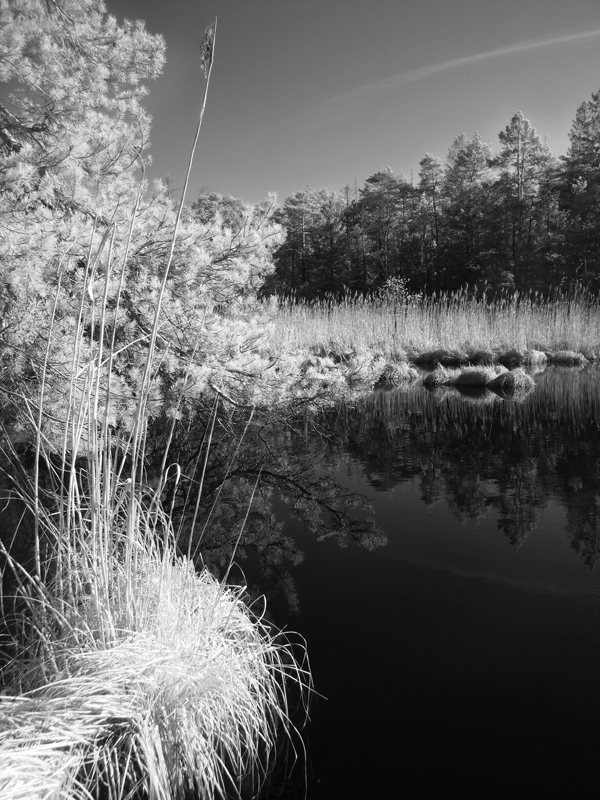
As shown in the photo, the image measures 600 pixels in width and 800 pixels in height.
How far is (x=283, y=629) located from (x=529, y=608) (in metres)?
0.87

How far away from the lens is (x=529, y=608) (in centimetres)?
200

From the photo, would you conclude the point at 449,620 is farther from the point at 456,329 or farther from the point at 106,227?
the point at 456,329

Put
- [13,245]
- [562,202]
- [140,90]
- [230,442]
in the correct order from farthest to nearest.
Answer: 1. [562,202]
2. [230,442]
3. [140,90]
4. [13,245]

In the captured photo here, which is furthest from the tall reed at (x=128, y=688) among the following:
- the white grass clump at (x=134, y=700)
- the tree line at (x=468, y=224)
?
the tree line at (x=468, y=224)

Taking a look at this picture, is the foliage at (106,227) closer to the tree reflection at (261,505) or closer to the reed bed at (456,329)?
the tree reflection at (261,505)

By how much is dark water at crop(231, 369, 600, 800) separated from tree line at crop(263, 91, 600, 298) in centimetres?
1588

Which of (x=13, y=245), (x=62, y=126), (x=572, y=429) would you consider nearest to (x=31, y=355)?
(x=13, y=245)

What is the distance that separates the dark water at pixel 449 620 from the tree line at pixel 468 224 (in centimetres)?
1588

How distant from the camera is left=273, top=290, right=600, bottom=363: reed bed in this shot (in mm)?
10898

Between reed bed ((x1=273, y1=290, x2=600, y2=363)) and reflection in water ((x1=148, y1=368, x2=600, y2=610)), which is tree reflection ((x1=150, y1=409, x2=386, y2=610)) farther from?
reed bed ((x1=273, y1=290, x2=600, y2=363))

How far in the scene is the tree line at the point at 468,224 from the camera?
70.1ft

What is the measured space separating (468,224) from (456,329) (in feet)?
54.5

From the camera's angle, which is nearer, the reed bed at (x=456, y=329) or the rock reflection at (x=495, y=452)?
the rock reflection at (x=495, y=452)

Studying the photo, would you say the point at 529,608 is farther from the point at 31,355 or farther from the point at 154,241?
the point at 154,241
